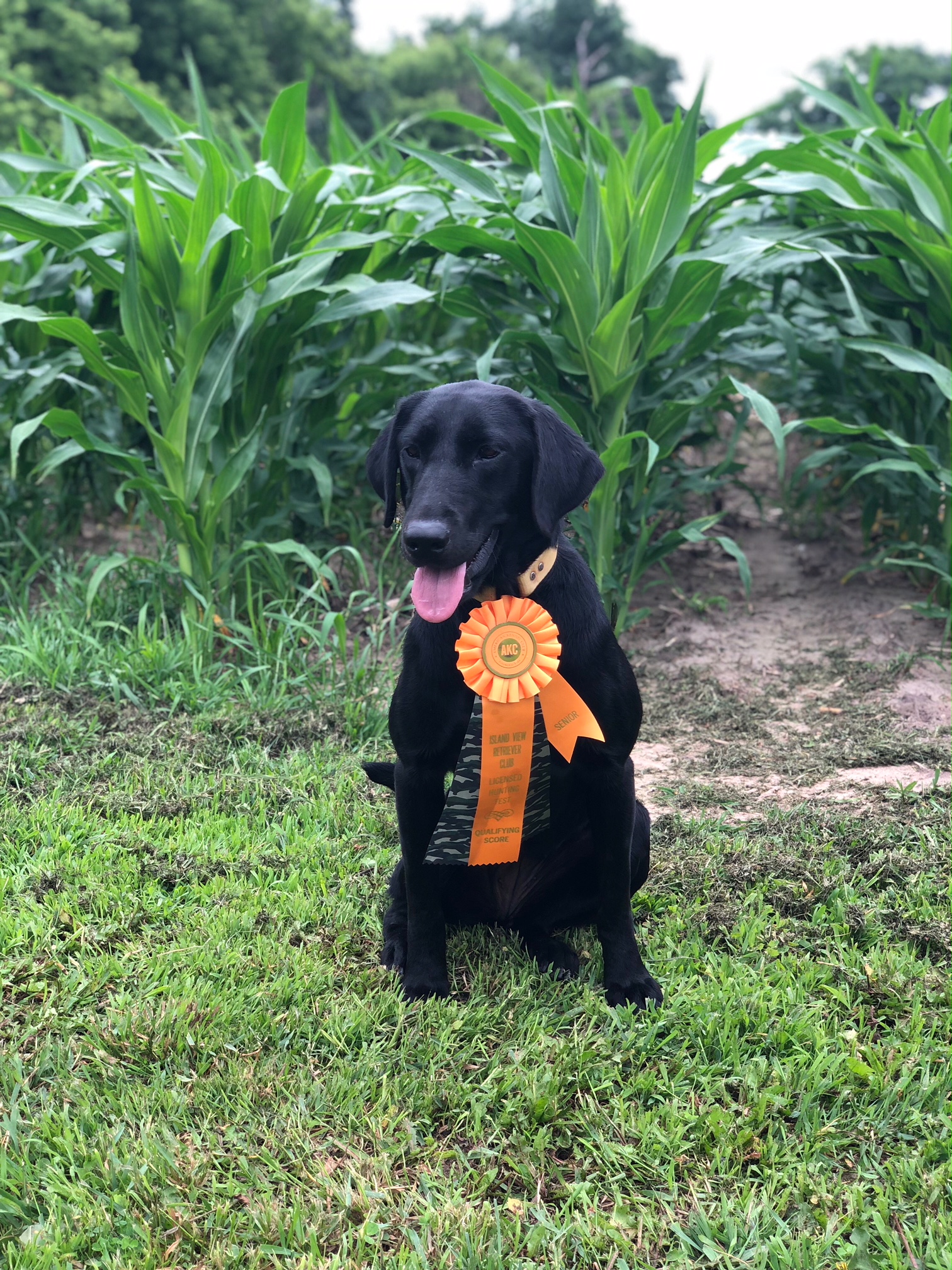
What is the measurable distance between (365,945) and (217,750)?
3.54 ft

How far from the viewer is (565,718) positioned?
73.7 inches

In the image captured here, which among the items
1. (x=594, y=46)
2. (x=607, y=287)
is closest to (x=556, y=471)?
(x=607, y=287)

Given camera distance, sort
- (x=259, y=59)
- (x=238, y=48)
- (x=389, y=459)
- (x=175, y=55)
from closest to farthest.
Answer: (x=389, y=459), (x=175, y=55), (x=238, y=48), (x=259, y=59)

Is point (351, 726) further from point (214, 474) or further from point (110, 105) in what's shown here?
point (110, 105)

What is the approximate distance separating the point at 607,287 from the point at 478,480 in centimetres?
186

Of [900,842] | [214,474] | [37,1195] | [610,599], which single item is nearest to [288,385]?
[214,474]

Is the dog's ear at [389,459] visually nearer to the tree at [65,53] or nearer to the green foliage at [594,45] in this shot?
the tree at [65,53]

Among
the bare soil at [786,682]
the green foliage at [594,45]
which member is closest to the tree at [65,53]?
the bare soil at [786,682]

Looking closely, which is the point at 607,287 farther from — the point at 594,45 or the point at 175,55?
the point at 594,45

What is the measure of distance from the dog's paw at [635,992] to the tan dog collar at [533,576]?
2.58 feet

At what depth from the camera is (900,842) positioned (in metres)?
2.55

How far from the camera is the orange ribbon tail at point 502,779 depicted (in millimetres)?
1858

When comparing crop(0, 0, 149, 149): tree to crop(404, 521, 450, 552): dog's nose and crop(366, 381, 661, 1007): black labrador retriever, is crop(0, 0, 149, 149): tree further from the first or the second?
crop(404, 521, 450, 552): dog's nose

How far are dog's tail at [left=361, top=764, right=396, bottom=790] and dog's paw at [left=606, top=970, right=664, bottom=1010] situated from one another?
635 mm
